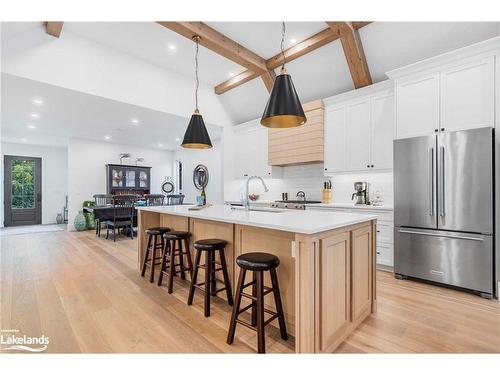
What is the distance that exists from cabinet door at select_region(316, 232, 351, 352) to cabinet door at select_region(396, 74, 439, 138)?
219cm

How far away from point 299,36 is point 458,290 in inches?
160

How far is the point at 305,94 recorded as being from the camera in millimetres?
5156

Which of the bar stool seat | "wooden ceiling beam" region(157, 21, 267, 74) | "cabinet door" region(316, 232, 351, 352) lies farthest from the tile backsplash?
the bar stool seat

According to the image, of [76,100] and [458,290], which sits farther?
[76,100]

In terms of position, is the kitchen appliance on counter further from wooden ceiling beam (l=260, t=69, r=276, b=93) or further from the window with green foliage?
the window with green foliage

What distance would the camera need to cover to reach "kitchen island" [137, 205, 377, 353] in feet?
5.25

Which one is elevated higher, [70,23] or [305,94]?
[70,23]

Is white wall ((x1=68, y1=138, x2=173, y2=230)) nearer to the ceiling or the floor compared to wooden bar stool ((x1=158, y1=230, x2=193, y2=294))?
nearer to the ceiling

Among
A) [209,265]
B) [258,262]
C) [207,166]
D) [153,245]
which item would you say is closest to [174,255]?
[153,245]

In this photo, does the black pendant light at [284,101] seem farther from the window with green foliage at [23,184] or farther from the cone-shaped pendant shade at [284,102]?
the window with green foliage at [23,184]

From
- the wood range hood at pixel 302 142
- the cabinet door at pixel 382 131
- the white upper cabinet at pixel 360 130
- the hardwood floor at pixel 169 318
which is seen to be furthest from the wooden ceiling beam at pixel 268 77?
the hardwood floor at pixel 169 318

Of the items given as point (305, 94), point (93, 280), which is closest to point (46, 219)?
point (93, 280)
